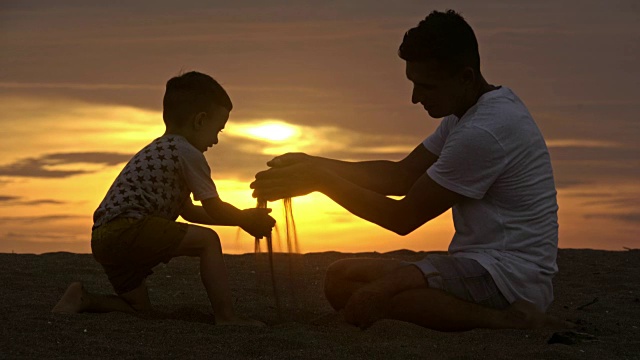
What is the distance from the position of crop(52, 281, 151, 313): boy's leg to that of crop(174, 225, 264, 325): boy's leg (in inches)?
21.5

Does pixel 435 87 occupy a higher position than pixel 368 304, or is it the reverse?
pixel 435 87

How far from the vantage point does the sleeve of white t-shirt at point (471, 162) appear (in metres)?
4.81

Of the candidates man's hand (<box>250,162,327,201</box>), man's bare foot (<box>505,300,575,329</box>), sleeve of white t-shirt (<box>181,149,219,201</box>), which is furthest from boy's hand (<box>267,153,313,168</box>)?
man's bare foot (<box>505,300,575,329</box>)

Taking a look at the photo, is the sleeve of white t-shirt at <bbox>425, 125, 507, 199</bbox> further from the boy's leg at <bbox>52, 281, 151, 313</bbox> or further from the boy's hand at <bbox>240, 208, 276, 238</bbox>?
the boy's leg at <bbox>52, 281, 151, 313</bbox>

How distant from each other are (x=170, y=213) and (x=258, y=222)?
0.61m

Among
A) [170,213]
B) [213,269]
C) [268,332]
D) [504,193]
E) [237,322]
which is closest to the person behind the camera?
[504,193]

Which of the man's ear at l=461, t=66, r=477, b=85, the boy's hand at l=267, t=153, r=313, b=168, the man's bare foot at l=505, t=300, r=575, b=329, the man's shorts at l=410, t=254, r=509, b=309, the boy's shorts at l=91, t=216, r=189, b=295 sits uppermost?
the man's ear at l=461, t=66, r=477, b=85

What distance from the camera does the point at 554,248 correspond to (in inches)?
202

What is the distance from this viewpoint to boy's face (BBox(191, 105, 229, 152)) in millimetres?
5832

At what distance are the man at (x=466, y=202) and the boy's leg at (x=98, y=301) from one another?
132 centimetres

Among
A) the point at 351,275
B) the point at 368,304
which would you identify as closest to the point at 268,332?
the point at 368,304

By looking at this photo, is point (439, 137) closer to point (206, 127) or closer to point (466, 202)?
point (466, 202)

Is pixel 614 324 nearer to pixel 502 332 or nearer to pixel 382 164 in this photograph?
pixel 502 332

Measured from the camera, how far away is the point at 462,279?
16.3 ft
